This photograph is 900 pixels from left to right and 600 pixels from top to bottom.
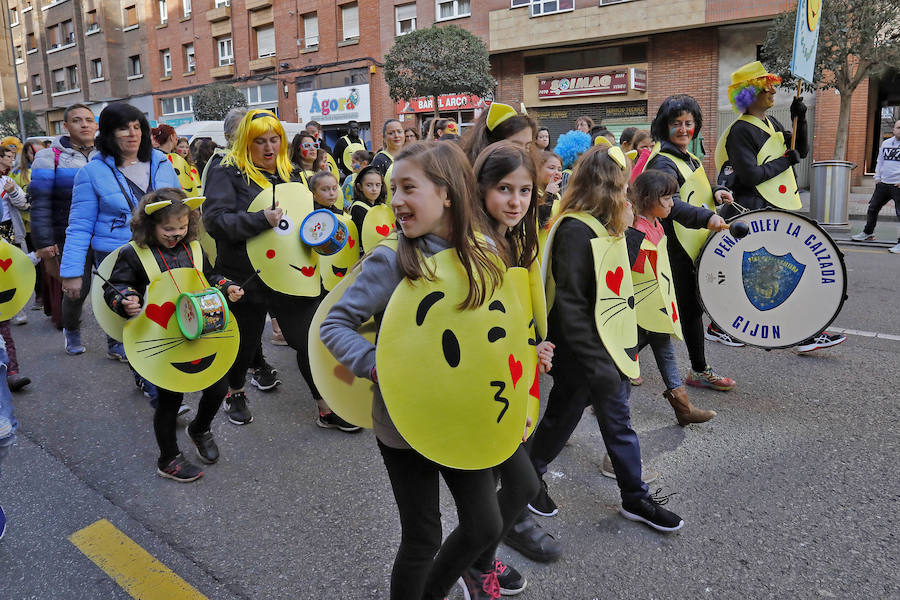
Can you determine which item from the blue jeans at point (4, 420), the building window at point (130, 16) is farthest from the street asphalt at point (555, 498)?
the building window at point (130, 16)

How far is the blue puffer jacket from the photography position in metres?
3.93

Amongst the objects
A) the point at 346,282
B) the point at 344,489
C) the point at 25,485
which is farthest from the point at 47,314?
the point at 346,282

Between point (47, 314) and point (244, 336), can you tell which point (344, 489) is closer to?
point (244, 336)

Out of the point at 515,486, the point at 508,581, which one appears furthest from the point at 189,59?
the point at 515,486

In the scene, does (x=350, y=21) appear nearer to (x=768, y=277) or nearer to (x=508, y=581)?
(x=768, y=277)

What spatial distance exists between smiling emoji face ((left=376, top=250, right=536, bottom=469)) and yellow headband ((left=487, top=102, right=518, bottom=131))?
1.31m

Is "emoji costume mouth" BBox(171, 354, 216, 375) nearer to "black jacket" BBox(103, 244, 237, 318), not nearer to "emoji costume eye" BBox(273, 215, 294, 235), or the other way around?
"black jacket" BBox(103, 244, 237, 318)

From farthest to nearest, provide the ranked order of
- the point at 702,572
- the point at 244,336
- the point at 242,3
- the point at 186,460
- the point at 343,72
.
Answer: the point at 242,3 → the point at 343,72 → the point at 244,336 → the point at 186,460 → the point at 702,572

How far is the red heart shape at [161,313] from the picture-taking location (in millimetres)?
3195

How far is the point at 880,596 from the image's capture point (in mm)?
2338

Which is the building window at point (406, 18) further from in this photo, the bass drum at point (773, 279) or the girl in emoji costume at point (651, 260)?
the girl in emoji costume at point (651, 260)

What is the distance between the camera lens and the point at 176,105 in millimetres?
34719

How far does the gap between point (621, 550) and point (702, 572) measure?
312mm

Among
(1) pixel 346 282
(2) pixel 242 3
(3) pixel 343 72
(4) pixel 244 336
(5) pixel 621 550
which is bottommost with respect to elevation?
(5) pixel 621 550
